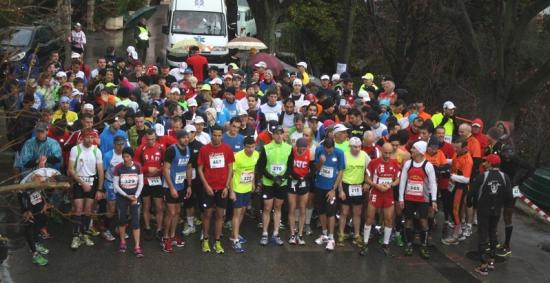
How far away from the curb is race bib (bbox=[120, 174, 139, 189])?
8.33 m

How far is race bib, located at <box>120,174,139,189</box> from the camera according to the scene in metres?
9.83

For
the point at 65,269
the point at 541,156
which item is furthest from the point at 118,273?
the point at 541,156

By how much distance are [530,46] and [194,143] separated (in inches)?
683

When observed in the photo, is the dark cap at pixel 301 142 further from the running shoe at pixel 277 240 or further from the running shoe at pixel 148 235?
the running shoe at pixel 148 235

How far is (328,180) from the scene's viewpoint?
10.8 meters

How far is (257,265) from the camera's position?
1005 centimetres

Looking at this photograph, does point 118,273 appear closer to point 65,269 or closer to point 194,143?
point 65,269

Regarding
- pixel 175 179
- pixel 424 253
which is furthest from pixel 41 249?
pixel 424 253

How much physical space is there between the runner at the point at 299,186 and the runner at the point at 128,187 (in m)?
2.46

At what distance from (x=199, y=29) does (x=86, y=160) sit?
13.4 m

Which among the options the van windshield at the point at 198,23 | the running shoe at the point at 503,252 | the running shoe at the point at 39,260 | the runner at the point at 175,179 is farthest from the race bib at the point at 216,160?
the van windshield at the point at 198,23

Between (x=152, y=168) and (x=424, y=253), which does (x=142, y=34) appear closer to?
(x=152, y=168)

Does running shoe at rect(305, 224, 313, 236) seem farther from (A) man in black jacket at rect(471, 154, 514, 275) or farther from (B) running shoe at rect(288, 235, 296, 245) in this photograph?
(A) man in black jacket at rect(471, 154, 514, 275)

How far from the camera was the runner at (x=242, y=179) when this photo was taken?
1038cm
